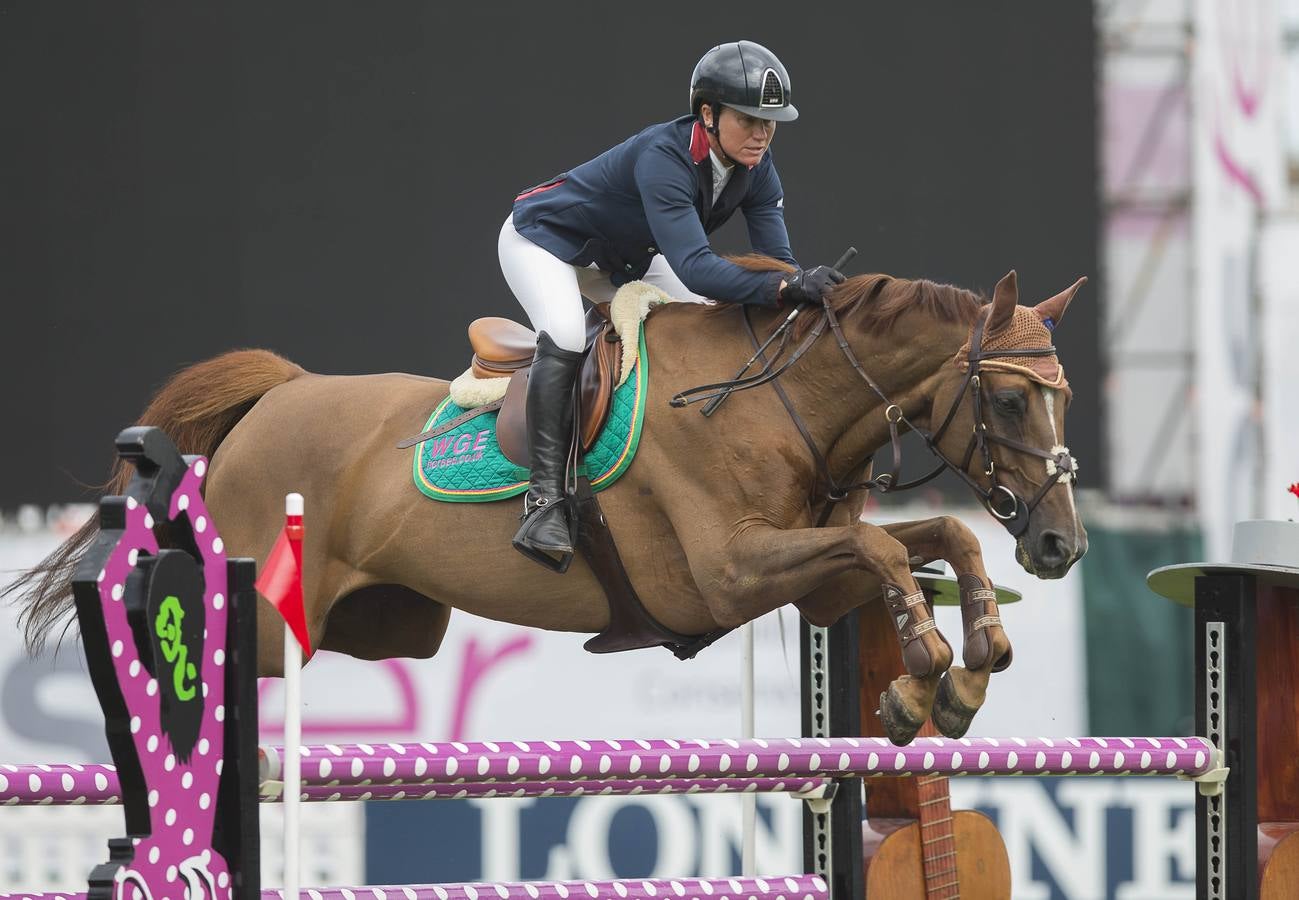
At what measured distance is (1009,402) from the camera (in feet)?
11.0

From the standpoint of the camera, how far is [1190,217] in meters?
6.71

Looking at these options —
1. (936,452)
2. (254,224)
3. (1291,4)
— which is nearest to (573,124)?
(254,224)

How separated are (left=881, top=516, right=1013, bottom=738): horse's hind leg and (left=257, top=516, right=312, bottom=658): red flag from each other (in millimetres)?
1224

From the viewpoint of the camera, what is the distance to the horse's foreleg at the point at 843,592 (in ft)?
10.5

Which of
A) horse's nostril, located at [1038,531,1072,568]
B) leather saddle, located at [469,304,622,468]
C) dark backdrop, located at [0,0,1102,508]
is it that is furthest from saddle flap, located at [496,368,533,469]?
dark backdrop, located at [0,0,1102,508]

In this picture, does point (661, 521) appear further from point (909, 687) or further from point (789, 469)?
point (909, 687)

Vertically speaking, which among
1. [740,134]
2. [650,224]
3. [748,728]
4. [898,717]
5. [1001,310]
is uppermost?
[740,134]

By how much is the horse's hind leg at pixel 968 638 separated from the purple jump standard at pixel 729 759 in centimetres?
27

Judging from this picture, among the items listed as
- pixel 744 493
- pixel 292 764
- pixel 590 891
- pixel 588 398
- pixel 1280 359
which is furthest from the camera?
pixel 1280 359

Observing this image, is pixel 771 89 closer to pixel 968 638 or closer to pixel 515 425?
pixel 515 425

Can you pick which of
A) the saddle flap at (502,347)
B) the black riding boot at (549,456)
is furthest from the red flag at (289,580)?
the saddle flap at (502,347)

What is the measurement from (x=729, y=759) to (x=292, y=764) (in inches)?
38.7

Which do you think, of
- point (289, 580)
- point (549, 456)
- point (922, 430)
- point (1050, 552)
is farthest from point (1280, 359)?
point (289, 580)

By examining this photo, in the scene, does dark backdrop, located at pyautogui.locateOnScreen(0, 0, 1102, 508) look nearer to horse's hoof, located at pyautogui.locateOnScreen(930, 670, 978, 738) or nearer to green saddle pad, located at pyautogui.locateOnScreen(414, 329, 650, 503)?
green saddle pad, located at pyautogui.locateOnScreen(414, 329, 650, 503)
